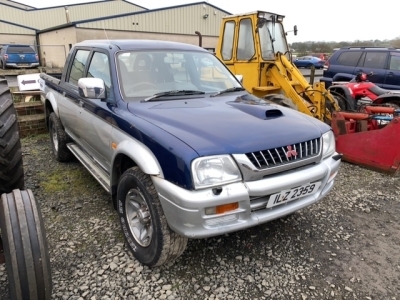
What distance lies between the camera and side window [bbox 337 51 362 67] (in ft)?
34.4

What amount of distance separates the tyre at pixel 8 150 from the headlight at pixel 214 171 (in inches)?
65.5

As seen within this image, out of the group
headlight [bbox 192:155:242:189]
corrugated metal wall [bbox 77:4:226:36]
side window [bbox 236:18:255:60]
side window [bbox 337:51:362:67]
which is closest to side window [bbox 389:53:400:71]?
side window [bbox 337:51:362:67]

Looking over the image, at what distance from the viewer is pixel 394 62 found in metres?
9.80

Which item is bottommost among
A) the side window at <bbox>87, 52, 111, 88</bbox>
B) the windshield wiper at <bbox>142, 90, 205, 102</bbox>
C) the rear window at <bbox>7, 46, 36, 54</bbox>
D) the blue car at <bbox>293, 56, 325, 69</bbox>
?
the blue car at <bbox>293, 56, 325, 69</bbox>

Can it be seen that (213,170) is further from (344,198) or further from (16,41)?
(16,41)

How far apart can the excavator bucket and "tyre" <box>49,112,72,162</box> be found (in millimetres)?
4338

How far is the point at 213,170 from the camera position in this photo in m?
2.19

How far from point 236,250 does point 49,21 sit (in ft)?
134

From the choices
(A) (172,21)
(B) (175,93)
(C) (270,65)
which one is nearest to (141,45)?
(B) (175,93)

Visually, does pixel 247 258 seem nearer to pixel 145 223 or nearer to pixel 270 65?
pixel 145 223

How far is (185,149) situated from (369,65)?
10.2 m

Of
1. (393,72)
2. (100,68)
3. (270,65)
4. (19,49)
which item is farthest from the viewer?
(19,49)

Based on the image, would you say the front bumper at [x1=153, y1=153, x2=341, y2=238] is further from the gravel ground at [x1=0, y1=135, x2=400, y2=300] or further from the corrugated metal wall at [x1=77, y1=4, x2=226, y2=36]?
the corrugated metal wall at [x1=77, y1=4, x2=226, y2=36]

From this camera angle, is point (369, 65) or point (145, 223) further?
point (369, 65)
